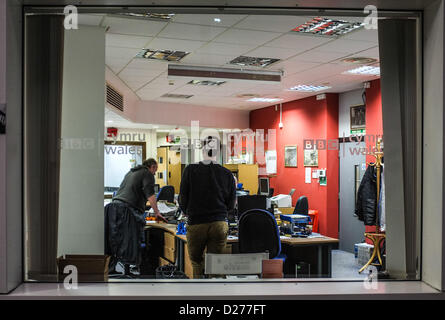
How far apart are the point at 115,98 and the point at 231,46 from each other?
7.58 ft

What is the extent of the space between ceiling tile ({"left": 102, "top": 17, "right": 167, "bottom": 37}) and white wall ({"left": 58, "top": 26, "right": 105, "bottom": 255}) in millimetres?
323

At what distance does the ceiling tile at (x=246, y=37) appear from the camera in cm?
448

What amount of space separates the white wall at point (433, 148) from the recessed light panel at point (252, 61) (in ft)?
11.8

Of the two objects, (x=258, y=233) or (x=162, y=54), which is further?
(x=162, y=54)

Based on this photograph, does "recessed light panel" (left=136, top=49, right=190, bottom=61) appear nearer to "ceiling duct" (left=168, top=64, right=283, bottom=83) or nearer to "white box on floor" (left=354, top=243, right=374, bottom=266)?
"ceiling duct" (left=168, top=64, right=283, bottom=83)

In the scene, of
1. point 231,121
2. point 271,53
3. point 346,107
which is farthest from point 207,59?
point 231,121

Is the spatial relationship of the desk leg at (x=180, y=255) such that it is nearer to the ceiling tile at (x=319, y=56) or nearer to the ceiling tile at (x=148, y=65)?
the ceiling tile at (x=148, y=65)

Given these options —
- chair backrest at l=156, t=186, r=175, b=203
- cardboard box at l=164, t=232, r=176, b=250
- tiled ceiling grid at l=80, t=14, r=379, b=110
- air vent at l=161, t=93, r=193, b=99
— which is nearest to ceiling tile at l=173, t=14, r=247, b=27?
tiled ceiling grid at l=80, t=14, r=379, b=110

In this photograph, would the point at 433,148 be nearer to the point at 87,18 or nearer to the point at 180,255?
Answer: the point at 87,18

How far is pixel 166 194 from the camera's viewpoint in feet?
22.2

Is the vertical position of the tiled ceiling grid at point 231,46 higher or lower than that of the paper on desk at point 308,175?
higher

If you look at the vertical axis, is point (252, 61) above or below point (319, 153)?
above

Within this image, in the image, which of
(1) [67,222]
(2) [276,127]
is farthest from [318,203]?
(1) [67,222]

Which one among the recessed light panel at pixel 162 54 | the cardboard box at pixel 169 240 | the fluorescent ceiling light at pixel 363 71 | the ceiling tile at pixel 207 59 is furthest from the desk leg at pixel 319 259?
the recessed light panel at pixel 162 54
